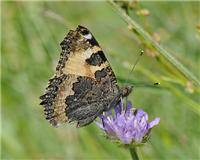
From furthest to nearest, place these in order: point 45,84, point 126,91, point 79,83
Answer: point 45,84 < point 79,83 < point 126,91

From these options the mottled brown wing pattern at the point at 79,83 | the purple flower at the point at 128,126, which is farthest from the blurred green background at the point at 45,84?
the purple flower at the point at 128,126

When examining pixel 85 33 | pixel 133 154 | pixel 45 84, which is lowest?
pixel 45 84

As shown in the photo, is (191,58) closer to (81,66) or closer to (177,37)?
(177,37)

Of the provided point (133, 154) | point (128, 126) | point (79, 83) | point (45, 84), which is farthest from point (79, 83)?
point (45, 84)

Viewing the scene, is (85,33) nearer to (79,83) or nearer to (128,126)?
(79,83)

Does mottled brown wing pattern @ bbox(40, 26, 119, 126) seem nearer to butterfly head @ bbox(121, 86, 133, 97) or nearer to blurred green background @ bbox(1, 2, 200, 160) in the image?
butterfly head @ bbox(121, 86, 133, 97)

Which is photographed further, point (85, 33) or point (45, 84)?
point (45, 84)

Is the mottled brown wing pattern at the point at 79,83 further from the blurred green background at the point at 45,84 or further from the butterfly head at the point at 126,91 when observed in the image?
the blurred green background at the point at 45,84
